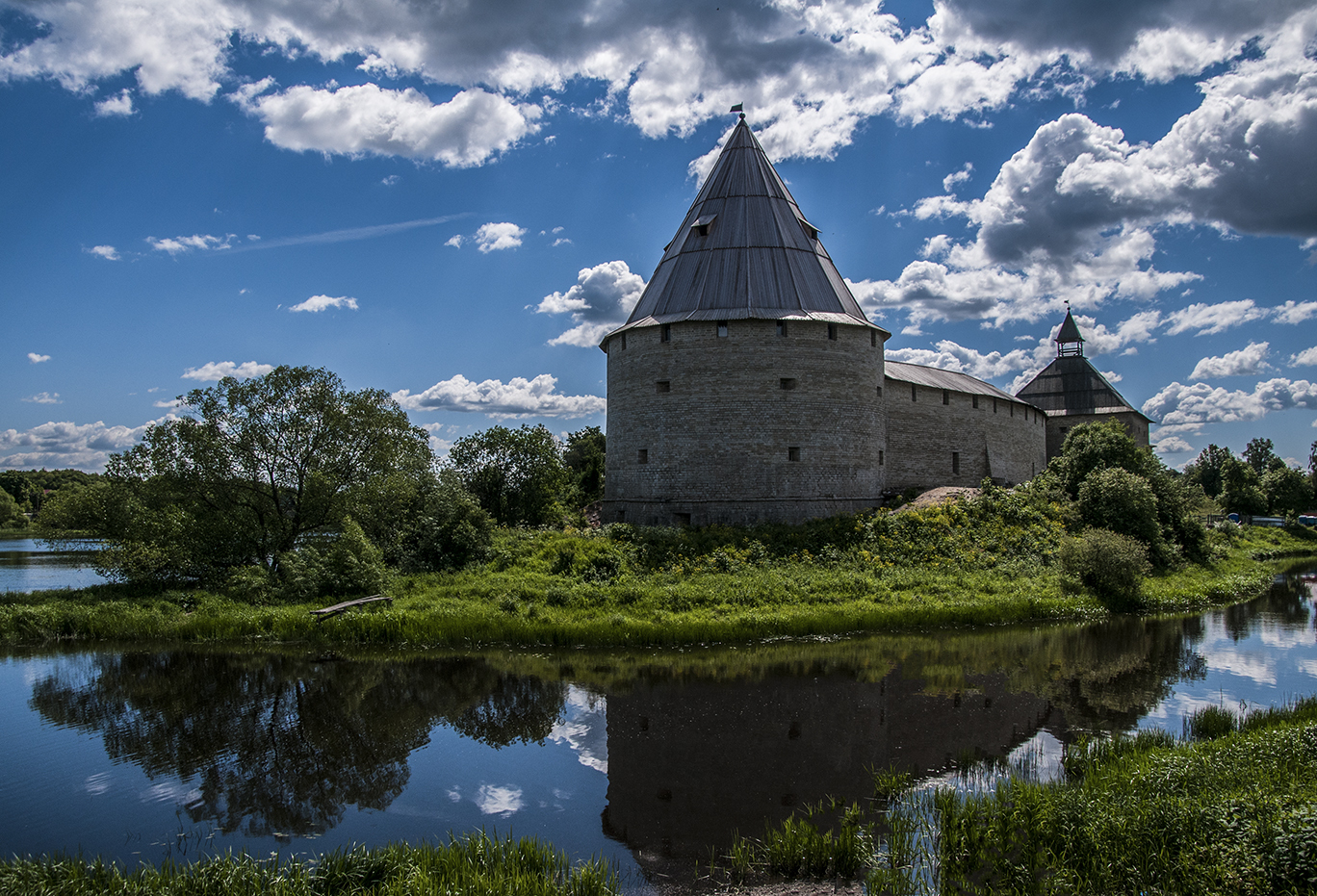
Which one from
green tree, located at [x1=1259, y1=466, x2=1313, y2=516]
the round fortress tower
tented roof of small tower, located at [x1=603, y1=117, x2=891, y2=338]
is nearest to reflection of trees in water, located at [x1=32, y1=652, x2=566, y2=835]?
the round fortress tower

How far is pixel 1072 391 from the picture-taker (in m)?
43.3

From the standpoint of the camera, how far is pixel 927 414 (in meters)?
28.4

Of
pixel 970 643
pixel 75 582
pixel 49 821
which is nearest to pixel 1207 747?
pixel 970 643

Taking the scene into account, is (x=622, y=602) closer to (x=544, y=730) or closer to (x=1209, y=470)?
(x=544, y=730)

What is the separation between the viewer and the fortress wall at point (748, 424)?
22.2 m

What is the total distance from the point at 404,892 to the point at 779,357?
18.8m

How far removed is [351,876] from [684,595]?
10.9m

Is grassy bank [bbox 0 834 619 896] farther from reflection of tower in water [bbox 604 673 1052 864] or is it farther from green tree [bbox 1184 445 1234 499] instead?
green tree [bbox 1184 445 1234 499]

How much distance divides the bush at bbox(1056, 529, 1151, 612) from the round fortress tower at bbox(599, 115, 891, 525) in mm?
6281

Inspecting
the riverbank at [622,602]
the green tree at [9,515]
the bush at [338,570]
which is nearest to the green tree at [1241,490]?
the riverbank at [622,602]

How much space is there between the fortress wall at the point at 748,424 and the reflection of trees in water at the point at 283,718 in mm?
10367

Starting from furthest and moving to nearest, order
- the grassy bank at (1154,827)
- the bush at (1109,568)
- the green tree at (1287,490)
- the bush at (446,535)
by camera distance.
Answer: the green tree at (1287,490)
the bush at (446,535)
the bush at (1109,568)
the grassy bank at (1154,827)

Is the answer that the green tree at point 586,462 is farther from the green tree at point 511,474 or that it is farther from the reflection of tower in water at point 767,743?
the reflection of tower in water at point 767,743

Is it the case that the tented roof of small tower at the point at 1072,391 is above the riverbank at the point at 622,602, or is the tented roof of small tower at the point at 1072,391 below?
above
